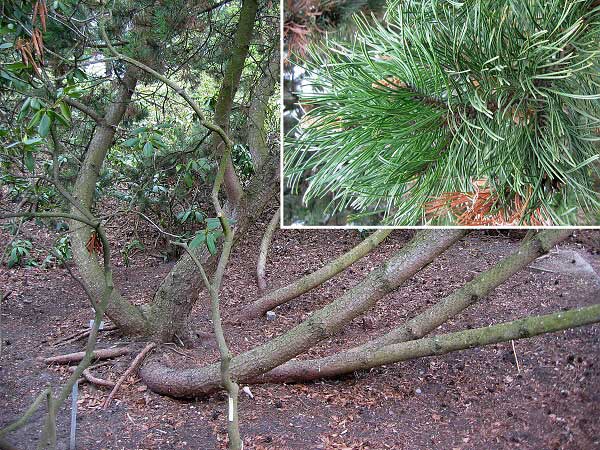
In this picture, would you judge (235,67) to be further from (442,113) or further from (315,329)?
(442,113)

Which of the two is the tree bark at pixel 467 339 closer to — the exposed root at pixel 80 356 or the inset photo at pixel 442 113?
the exposed root at pixel 80 356

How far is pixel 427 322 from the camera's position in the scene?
1.85m

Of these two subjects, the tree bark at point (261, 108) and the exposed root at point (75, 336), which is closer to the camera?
the tree bark at point (261, 108)

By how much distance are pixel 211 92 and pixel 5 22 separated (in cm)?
228

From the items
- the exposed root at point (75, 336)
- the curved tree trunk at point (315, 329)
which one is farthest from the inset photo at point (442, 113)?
the exposed root at point (75, 336)

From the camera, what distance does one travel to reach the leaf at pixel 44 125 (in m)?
1.06

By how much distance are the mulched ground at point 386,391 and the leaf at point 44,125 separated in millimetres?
930

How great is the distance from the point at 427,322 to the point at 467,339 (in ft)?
0.71

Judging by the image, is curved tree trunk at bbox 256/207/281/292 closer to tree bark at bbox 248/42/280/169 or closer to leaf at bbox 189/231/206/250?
tree bark at bbox 248/42/280/169

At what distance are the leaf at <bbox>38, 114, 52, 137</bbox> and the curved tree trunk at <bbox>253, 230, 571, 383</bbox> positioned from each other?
1120 mm

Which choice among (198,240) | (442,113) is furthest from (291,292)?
(442,113)

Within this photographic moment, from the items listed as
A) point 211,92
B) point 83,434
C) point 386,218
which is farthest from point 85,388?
point 211,92

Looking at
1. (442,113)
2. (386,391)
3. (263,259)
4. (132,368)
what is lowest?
(386,391)

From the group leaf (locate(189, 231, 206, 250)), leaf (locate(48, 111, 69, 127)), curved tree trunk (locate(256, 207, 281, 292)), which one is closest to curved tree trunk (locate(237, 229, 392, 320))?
curved tree trunk (locate(256, 207, 281, 292))
